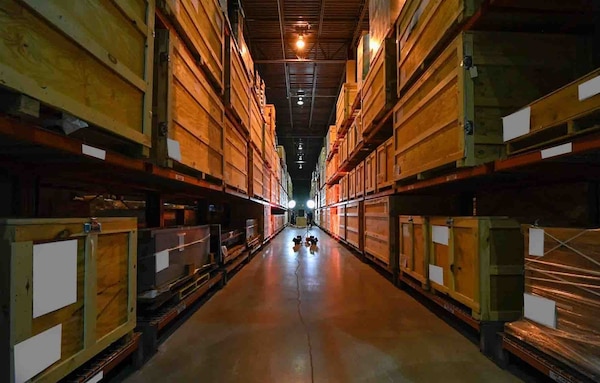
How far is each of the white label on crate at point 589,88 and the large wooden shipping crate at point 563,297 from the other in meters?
0.76

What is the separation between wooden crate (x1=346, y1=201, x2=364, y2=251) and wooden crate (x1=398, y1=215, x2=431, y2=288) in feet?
9.60

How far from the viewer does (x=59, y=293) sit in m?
1.57

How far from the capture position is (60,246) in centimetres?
158

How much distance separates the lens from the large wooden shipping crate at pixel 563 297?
1.82 m

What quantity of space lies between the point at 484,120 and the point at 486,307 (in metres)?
1.55

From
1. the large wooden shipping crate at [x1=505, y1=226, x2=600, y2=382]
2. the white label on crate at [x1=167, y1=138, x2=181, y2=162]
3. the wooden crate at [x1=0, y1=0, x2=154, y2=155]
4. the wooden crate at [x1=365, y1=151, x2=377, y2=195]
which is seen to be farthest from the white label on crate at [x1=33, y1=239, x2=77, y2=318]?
the wooden crate at [x1=365, y1=151, x2=377, y2=195]

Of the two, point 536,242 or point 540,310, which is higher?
point 536,242

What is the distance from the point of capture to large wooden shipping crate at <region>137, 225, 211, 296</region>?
2697 mm

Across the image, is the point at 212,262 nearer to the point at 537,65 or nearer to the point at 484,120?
the point at 484,120

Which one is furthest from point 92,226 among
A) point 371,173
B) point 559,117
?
point 371,173

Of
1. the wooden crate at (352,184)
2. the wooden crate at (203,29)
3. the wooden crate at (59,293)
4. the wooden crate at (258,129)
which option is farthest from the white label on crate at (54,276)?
the wooden crate at (352,184)

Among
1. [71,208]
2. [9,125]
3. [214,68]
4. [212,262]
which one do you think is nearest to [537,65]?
[214,68]

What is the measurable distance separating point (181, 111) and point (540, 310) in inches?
125

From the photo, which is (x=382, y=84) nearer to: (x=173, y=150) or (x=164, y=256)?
(x=173, y=150)
